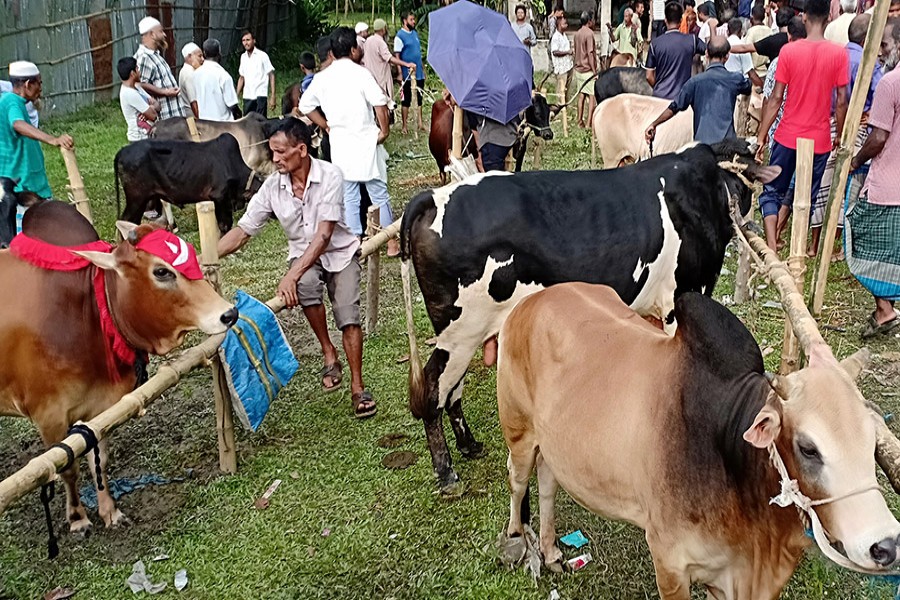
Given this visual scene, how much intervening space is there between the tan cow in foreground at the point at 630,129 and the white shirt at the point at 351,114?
10.5 ft

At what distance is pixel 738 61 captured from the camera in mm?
10969

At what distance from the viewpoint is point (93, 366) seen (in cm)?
390

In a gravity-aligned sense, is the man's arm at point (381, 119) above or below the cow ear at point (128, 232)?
above

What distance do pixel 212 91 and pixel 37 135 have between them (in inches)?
182

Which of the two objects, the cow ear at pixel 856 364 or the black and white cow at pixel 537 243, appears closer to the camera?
the cow ear at pixel 856 364

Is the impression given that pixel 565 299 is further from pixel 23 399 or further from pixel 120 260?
pixel 23 399

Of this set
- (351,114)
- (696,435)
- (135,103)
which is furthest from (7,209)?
(696,435)

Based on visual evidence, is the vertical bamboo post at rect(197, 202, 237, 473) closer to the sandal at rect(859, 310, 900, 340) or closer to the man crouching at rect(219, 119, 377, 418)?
the man crouching at rect(219, 119, 377, 418)

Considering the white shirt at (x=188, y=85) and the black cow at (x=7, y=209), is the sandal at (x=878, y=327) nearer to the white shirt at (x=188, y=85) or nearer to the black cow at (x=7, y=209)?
the black cow at (x=7, y=209)

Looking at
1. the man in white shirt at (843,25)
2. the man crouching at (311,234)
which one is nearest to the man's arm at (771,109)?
the man in white shirt at (843,25)

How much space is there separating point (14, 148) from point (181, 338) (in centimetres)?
320

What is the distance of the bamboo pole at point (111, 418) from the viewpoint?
9.92 feet

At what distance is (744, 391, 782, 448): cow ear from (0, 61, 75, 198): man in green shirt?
5243 mm

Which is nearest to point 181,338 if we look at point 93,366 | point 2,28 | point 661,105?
point 93,366
